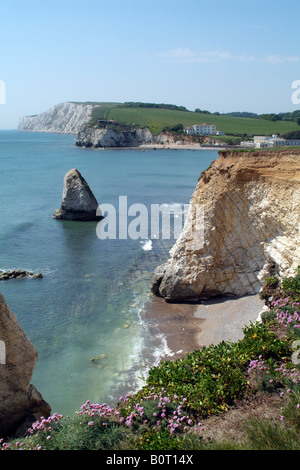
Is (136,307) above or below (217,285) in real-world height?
below

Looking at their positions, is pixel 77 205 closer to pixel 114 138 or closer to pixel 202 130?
pixel 114 138

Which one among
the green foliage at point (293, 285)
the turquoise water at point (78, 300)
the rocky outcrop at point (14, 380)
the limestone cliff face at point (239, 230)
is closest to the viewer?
the rocky outcrop at point (14, 380)

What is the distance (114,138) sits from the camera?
6240 inches

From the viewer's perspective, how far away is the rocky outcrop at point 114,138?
15512 cm

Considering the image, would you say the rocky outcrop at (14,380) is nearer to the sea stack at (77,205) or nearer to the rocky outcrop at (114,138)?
the sea stack at (77,205)

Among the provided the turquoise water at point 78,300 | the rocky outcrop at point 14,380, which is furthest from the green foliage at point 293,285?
the rocky outcrop at point 14,380

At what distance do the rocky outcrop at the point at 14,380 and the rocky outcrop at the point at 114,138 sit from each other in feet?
487

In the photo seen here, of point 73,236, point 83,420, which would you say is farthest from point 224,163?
point 73,236

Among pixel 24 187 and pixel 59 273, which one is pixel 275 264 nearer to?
pixel 59 273

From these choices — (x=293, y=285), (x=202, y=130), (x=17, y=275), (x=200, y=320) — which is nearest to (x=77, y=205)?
(x=17, y=275)

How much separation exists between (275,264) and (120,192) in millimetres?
44360

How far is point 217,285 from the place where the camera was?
23.6 meters
